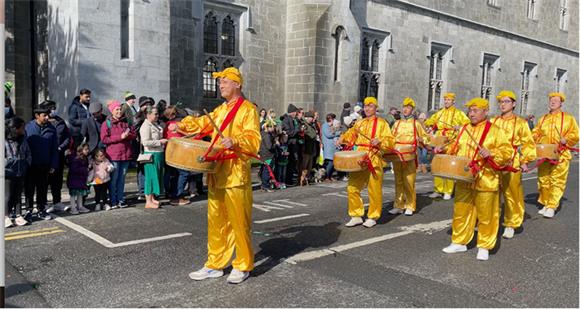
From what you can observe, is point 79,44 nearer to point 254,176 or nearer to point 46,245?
point 254,176

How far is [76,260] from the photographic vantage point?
17.4 feet

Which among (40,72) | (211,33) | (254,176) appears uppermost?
(211,33)

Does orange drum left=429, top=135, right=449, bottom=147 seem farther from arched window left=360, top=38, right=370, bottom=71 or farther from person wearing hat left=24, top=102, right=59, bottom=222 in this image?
arched window left=360, top=38, right=370, bottom=71

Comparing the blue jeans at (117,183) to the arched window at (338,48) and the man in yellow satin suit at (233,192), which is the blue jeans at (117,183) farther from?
the arched window at (338,48)

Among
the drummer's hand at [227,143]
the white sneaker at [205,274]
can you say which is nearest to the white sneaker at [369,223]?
the white sneaker at [205,274]

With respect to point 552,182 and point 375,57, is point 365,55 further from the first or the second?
point 552,182

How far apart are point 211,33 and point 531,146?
422 inches

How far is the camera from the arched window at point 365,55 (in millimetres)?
18938

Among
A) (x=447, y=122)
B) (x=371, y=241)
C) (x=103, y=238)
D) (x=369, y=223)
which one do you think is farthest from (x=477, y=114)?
(x=103, y=238)

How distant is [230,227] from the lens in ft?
16.2

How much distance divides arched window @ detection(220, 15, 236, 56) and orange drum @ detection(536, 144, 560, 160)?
9908 mm

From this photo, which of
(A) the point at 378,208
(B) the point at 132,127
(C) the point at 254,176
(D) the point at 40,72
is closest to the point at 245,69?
(C) the point at 254,176

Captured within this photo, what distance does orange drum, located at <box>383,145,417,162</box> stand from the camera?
8.05 m

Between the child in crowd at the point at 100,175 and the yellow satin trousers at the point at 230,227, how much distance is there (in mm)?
3750
